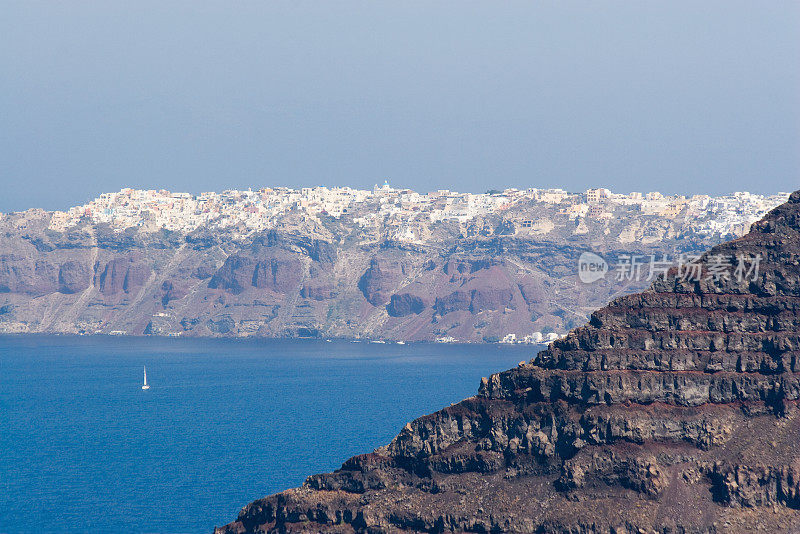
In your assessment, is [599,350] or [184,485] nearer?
[599,350]

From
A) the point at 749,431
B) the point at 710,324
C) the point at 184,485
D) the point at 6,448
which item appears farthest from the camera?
the point at 6,448

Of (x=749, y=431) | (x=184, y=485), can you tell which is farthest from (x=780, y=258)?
(x=184, y=485)

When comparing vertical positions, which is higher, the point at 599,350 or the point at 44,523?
the point at 599,350

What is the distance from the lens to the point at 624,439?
107938mm

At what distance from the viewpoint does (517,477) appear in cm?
10806

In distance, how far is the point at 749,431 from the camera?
10919 centimetres

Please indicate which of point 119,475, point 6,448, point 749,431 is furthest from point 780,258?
point 6,448

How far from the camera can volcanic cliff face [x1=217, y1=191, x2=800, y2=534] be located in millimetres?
103562

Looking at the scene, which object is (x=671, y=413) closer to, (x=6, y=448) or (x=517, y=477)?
(x=517, y=477)

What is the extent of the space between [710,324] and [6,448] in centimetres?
11536

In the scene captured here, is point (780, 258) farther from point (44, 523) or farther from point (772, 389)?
point (44, 523)

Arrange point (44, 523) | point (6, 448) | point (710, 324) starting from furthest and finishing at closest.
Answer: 1. point (6, 448)
2. point (44, 523)
3. point (710, 324)

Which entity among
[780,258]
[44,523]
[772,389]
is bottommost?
[44,523]

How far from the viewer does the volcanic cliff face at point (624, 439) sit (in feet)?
340
